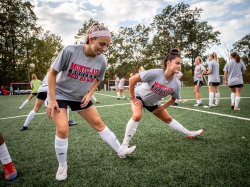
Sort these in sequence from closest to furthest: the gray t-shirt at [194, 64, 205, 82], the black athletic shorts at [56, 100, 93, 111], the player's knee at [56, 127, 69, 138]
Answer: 1. the player's knee at [56, 127, 69, 138]
2. the black athletic shorts at [56, 100, 93, 111]
3. the gray t-shirt at [194, 64, 205, 82]

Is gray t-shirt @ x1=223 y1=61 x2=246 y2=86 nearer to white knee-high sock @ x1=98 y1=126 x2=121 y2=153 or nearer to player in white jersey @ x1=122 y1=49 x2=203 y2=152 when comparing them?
player in white jersey @ x1=122 y1=49 x2=203 y2=152

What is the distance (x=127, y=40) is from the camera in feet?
201

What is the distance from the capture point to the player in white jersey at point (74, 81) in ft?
9.09

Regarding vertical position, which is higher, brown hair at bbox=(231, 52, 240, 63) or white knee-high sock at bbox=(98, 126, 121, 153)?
brown hair at bbox=(231, 52, 240, 63)

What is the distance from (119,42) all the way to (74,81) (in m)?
59.1

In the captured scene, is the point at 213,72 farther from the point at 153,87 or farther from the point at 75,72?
the point at 75,72

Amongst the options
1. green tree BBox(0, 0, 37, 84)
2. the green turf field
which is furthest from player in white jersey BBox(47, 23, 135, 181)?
green tree BBox(0, 0, 37, 84)

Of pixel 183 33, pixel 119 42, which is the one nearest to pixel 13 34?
pixel 119 42

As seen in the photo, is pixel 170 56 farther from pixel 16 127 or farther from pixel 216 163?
pixel 16 127

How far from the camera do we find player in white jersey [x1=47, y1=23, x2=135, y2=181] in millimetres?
2771

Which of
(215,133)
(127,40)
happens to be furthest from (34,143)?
(127,40)

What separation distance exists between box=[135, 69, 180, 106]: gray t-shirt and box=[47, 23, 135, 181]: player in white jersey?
2.81 ft

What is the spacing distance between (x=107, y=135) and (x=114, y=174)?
62cm

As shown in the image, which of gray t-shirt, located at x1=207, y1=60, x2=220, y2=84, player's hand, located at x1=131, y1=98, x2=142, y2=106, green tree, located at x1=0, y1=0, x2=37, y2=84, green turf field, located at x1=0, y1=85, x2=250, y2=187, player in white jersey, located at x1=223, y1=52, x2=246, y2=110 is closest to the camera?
green turf field, located at x1=0, y1=85, x2=250, y2=187
